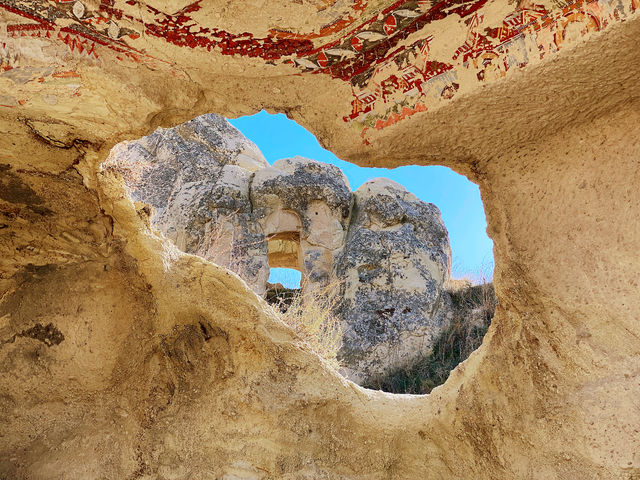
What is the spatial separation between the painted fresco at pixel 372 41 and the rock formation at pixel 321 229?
5247mm

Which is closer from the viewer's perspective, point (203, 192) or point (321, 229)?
point (203, 192)

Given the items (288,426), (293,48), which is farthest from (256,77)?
(288,426)

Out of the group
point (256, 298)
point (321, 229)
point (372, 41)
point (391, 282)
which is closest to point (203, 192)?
point (321, 229)

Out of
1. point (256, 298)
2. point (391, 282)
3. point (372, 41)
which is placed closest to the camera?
point (372, 41)

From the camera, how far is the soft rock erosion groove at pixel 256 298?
83.0 inches

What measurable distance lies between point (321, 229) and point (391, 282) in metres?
1.45

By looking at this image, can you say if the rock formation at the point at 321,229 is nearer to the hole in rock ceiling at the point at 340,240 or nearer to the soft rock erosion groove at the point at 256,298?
the hole in rock ceiling at the point at 340,240

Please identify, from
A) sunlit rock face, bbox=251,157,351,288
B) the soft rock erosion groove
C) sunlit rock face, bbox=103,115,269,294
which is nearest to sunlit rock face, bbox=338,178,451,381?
sunlit rock face, bbox=251,157,351,288

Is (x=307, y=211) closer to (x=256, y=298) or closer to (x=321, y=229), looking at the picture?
(x=321, y=229)

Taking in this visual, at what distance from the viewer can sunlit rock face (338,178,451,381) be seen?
759cm

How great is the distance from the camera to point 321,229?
8773 millimetres

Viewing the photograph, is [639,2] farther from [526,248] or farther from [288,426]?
[288,426]

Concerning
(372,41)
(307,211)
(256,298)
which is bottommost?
(256,298)

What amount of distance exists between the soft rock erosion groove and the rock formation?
14.2 feet
